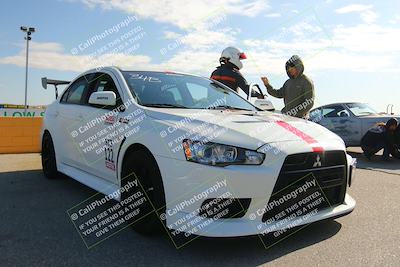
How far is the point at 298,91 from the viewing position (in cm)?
627

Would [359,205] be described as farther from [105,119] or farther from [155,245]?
[105,119]

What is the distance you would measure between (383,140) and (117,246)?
24.1ft

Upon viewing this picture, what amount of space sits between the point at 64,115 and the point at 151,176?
253 cm

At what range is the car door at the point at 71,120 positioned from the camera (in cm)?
505

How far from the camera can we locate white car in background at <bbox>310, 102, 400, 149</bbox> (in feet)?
34.2

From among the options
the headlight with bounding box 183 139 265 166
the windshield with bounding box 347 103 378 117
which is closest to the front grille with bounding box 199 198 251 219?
the headlight with bounding box 183 139 265 166

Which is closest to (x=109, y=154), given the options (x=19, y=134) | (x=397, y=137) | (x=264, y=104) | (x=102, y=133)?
(x=102, y=133)

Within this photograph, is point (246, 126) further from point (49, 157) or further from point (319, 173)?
point (49, 157)

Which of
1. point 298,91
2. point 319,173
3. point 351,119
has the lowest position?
point 319,173

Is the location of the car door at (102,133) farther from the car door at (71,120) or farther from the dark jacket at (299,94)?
the dark jacket at (299,94)

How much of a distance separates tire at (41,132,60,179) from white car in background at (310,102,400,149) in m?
7.47

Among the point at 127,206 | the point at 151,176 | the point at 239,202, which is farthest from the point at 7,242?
the point at 239,202

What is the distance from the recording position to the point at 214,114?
3.80 meters

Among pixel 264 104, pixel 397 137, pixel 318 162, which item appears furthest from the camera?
pixel 397 137
